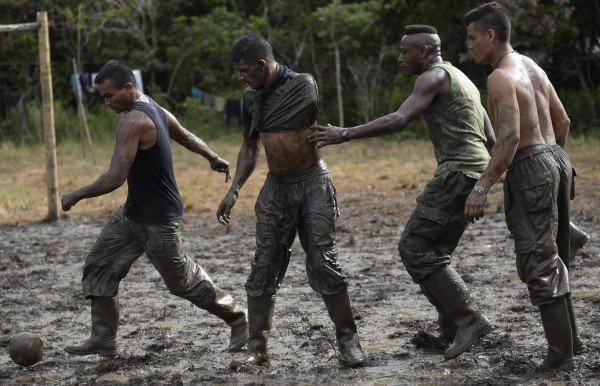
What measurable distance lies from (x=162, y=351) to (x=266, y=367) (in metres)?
0.84

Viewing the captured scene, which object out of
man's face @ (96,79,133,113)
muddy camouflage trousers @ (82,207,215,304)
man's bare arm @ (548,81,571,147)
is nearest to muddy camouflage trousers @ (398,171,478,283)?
man's bare arm @ (548,81,571,147)

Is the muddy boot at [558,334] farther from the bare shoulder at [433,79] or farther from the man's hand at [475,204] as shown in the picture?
the bare shoulder at [433,79]

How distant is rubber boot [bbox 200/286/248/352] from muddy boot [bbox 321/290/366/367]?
0.79 meters

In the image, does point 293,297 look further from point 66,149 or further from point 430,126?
point 66,149

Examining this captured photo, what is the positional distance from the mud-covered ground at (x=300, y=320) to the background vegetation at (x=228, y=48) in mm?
11834

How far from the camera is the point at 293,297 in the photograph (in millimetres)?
8305

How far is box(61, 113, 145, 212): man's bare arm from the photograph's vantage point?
20.1 feet

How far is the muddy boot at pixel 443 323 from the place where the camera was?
6.21 metres

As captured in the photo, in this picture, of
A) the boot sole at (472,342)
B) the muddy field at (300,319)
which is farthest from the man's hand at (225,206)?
the boot sole at (472,342)

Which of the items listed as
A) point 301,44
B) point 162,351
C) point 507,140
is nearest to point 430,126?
point 507,140

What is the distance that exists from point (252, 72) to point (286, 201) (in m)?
0.76

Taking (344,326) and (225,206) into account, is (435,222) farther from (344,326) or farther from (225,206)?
(225,206)

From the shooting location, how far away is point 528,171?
5.62 metres

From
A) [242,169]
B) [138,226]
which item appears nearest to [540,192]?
[242,169]
